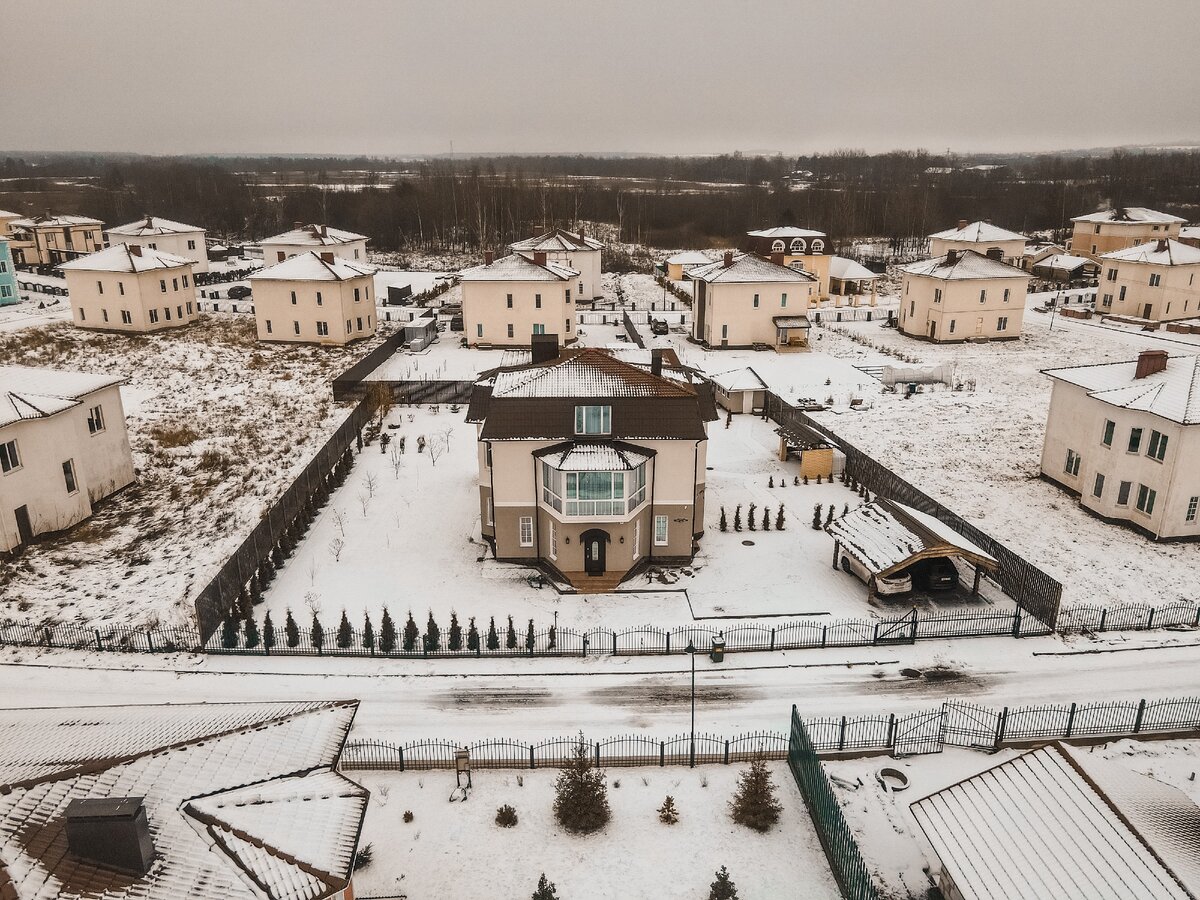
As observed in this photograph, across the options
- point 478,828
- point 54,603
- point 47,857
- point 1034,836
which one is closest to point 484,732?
point 478,828

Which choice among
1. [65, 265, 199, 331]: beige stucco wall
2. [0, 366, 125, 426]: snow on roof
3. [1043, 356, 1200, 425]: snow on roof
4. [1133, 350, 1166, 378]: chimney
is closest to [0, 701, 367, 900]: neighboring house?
[0, 366, 125, 426]: snow on roof

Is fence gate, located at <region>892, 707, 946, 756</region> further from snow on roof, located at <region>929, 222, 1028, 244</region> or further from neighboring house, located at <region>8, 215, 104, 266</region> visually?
neighboring house, located at <region>8, 215, 104, 266</region>

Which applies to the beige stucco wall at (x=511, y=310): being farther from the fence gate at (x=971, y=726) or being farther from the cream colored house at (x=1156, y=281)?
the cream colored house at (x=1156, y=281)

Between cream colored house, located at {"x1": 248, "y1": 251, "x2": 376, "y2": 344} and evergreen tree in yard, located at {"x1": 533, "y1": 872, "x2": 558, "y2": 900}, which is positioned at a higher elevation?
cream colored house, located at {"x1": 248, "y1": 251, "x2": 376, "y2": 344}

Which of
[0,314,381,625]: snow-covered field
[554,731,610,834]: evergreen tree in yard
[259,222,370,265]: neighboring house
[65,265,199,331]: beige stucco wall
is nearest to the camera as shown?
[554,731,610,834]: evergreen tree in yard

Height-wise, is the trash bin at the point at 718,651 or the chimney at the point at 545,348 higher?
the chimney at the point at 545,348

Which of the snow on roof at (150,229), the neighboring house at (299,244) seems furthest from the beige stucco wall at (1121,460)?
the snow on roof at (150,229)
